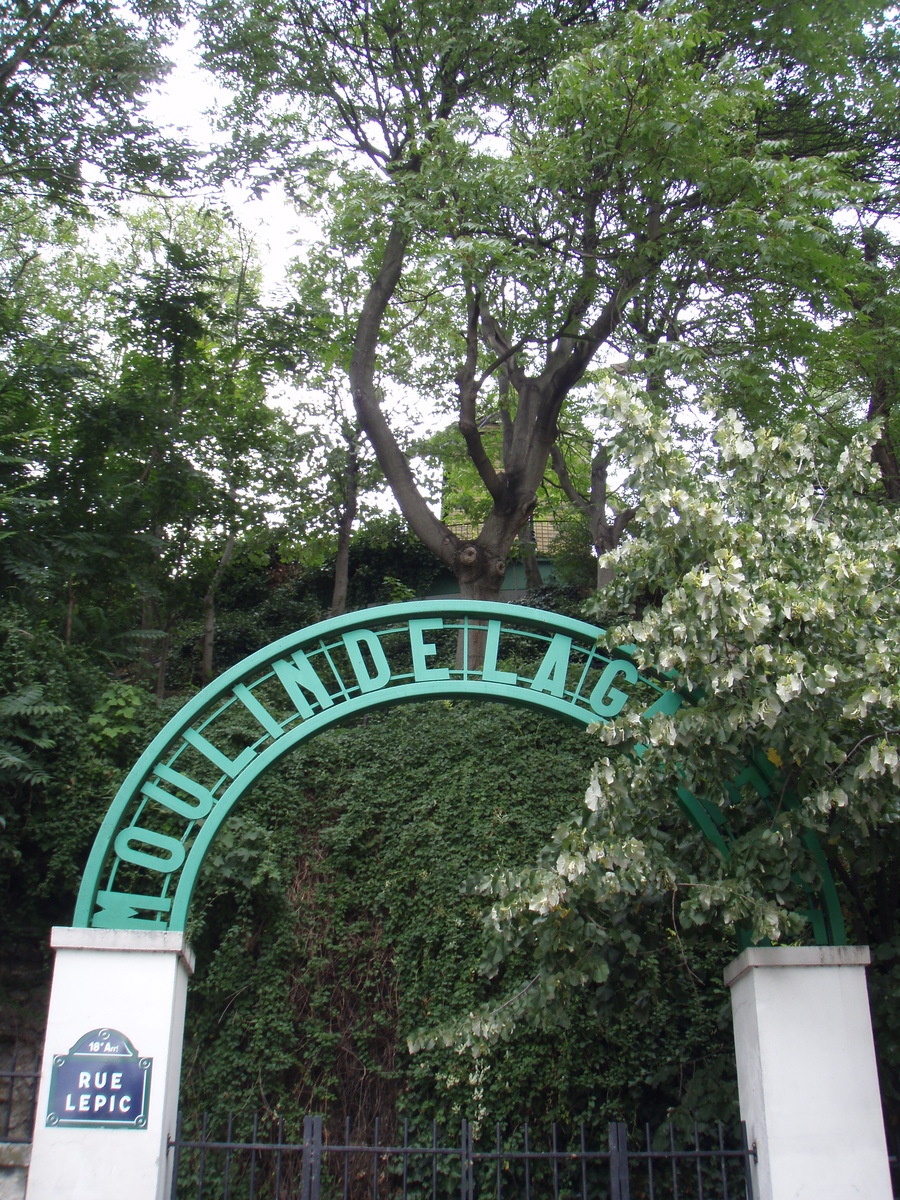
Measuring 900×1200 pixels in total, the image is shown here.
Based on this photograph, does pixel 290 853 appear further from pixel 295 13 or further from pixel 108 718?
pixel 295 13

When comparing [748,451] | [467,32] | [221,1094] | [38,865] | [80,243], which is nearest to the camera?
[748,451]

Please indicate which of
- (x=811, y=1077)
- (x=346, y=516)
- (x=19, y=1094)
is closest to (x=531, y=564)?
(x=346, y=516)

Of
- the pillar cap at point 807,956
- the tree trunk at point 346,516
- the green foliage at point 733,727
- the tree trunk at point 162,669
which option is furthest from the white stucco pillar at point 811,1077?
the tree trunk at point 346,516

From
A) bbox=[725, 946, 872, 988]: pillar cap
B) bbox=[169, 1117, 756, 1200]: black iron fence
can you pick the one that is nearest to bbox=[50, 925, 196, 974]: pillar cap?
bbox=[169, 1117, 756, 1200]: black iron fence

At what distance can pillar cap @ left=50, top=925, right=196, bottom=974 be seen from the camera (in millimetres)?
5211

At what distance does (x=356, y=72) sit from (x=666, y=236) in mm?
4817

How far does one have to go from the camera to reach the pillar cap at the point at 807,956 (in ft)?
16.8

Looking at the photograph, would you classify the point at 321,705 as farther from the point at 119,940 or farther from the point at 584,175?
the point at 584,175

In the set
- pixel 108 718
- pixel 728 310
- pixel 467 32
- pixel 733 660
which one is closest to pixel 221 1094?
pixel 108 718

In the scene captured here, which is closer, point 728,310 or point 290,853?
point 290,853

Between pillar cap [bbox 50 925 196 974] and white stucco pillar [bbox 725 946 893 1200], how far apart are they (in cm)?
306

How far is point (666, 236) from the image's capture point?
9.73m

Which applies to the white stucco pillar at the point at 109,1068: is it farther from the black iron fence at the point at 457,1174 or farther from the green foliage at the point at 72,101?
the green foliage at the point at 72,101

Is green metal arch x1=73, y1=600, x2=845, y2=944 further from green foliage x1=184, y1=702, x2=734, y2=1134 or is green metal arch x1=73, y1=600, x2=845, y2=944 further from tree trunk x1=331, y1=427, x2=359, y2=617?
tree trunk x1=331, y1=427, x2=359, y2=617
